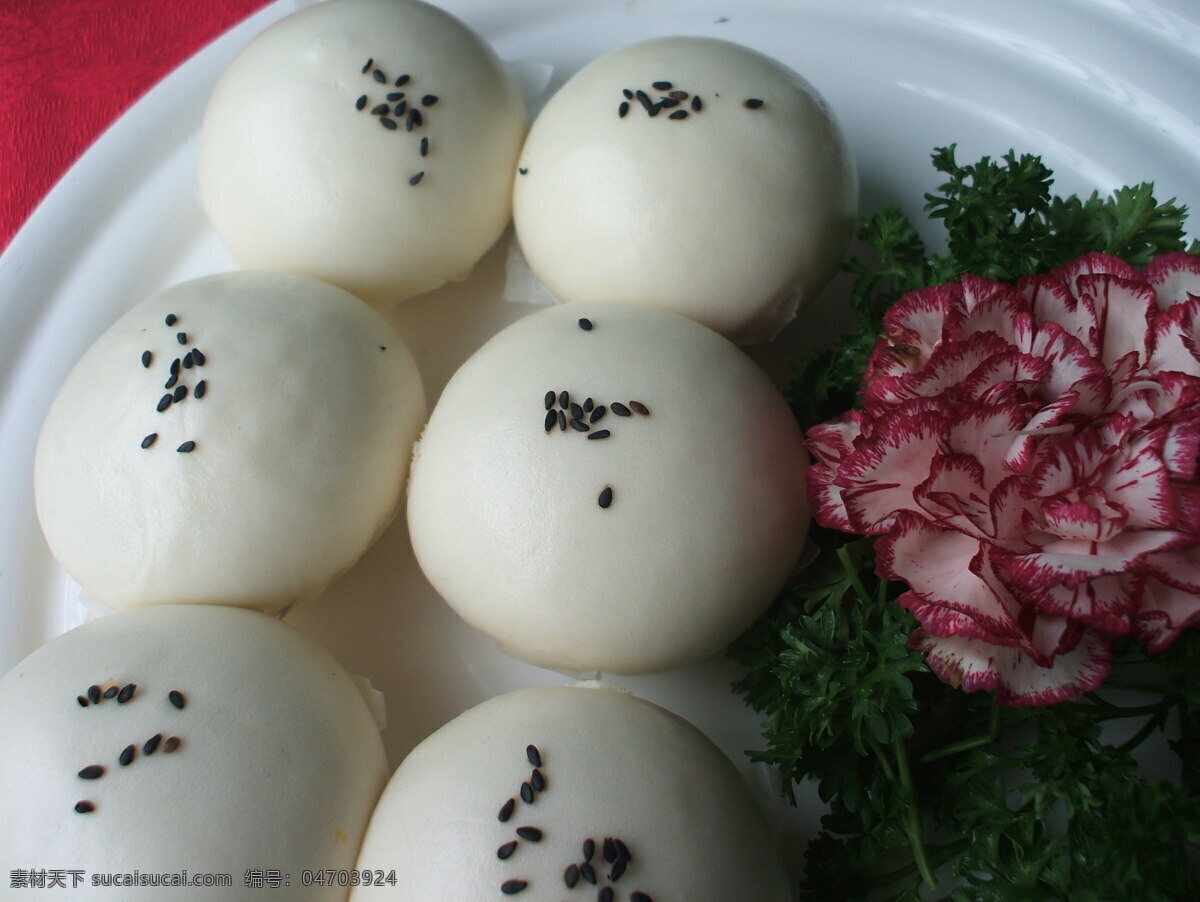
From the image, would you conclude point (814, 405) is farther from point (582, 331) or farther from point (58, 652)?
point (58, 652)

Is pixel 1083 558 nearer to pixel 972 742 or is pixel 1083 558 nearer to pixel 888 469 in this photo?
pixel 888 469

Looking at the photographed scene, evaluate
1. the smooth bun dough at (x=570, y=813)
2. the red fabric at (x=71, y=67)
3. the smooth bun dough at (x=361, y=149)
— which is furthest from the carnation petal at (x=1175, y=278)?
the red fabric at (x=71, y=67)

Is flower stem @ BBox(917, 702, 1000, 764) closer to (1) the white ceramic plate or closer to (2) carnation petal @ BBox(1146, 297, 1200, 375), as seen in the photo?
(1) the white ceramic plate

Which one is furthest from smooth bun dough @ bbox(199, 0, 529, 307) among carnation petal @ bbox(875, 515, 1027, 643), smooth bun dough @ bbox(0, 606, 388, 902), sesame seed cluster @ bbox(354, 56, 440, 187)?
carnation petal @ bbox(875, 515, 1027, 643)

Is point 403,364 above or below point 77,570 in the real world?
above

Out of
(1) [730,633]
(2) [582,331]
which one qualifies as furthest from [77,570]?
(1) [730,633]

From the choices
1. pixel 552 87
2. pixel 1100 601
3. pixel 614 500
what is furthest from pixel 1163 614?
pixel 552 87
